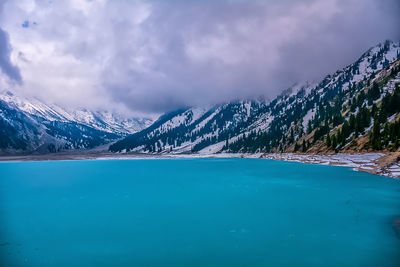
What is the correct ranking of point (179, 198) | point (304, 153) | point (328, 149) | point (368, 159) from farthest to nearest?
point (304, 153), point (328, 149), point (368, 159), point (179, 198)

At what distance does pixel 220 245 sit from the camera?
19906 millimetres

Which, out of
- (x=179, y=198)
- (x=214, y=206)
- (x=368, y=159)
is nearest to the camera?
(x=214, y=206)

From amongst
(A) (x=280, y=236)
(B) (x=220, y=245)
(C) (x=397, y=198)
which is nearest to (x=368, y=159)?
(C) (x=397, y=198)

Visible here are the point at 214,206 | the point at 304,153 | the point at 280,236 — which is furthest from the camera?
the point at 304,153

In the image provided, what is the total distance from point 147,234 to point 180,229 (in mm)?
2999

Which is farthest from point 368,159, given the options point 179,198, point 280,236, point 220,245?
point 220,245

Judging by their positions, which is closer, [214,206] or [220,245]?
[220,245]

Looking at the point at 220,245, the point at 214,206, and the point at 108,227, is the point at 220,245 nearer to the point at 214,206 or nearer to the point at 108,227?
the point at 108,227

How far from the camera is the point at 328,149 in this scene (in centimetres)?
10744

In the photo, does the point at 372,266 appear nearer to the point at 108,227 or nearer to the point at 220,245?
the point at 220,245

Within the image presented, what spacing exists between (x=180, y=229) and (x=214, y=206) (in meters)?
10.2

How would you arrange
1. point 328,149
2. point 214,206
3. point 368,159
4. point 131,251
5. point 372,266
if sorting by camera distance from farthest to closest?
point 328,149 → point 368,159 → point 214,206 → point 131,251 → point 372,266

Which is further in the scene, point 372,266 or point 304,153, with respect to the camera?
point 304,153

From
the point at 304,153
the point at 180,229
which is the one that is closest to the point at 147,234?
the point at 180,229
